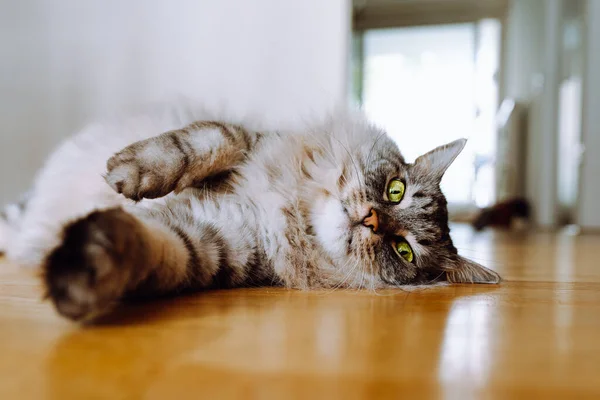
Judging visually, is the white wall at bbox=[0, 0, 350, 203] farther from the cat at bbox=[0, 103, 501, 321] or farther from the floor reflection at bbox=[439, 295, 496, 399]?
the floor reflection at bbox=[439, 295, 496, 399]

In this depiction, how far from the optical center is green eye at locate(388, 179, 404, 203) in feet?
4.15

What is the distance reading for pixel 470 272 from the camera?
4.32ft

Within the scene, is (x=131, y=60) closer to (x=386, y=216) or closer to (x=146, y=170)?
(x=146, y=170)

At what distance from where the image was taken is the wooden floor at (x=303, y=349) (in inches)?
20.7

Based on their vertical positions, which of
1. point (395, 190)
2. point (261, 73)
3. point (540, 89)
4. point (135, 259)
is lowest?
point (135, 259)

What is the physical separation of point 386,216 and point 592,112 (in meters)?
3.42

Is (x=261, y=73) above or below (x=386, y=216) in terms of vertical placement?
above

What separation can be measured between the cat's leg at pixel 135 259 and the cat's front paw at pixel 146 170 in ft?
0.17

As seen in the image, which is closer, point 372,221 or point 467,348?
point 467,348

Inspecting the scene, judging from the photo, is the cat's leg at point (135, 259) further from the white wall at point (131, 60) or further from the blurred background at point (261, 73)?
the white wall at point (131, 60)

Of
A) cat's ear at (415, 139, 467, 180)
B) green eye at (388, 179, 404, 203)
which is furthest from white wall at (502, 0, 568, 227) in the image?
green eye at (388, 179, 404, 203)

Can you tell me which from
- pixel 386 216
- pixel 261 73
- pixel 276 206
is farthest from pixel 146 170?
pixel 261 73

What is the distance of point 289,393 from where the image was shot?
1.68ft

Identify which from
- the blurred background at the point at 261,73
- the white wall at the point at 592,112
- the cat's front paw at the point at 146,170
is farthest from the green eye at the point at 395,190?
the white wall at the point at 592,112
